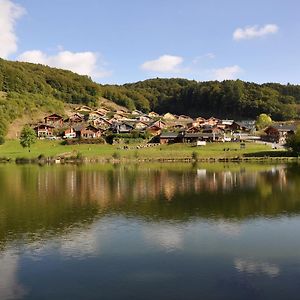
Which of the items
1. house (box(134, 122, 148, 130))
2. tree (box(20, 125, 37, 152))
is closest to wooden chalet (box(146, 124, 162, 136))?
house (box(134, 122, 148, 130))

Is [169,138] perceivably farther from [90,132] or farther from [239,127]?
[239,127]

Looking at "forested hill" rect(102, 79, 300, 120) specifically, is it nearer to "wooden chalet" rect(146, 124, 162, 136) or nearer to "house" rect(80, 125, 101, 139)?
"wooden chalet" rect(146, 124, 162, 136)

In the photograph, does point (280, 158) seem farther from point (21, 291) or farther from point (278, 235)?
point (21, 291)

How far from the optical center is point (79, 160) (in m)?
63.7

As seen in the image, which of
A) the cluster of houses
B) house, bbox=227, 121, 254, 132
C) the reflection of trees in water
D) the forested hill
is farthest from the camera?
the forested hill

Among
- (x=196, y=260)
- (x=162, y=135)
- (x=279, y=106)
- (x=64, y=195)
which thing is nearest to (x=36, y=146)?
(x=162, y=135)

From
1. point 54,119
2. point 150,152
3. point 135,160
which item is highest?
point 54,119

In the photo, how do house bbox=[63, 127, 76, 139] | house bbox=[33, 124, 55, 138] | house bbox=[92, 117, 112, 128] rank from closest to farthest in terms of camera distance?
1. house bbox=[63, 127, 76, 139]
2. house bbox=[33, 124, 55, 138]
3. house bbox=[92, 117, 112, 128]

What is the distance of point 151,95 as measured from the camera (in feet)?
560

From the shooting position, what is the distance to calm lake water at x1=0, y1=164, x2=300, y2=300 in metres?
13.3

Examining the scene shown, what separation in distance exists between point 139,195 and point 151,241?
13.6 m

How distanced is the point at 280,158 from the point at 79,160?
27933mm

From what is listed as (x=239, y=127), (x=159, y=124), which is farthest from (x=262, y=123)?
(x=159, y=124)

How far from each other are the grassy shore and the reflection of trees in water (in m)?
15.0
